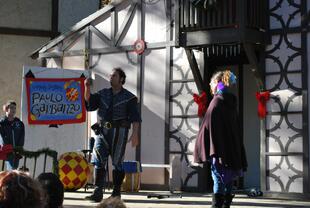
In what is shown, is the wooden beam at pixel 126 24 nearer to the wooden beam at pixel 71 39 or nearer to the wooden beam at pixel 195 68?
the wooden beam at pixel 71 39

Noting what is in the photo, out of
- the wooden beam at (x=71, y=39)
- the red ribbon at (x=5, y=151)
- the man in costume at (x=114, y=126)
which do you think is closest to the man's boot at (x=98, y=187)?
the man in costume at (x=114, y=126)

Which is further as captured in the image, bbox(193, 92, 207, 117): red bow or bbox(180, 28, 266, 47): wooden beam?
bbox(193, 92, 207, 117): red bow

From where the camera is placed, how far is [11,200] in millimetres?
2588

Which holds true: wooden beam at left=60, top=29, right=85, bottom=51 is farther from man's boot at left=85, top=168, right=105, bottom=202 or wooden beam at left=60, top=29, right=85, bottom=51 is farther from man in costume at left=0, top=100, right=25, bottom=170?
man's boot at left=85, top=168, right=105, bottom=202

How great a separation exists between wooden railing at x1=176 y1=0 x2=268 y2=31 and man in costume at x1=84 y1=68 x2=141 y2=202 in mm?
2530

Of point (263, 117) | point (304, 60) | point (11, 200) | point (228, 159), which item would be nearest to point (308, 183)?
point (263, 117)

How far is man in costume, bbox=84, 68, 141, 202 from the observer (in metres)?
7.74

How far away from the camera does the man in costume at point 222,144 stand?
21.6 ft

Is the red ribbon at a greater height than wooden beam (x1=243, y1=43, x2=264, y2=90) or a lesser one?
lesser

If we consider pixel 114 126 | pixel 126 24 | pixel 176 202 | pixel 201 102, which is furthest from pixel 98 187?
pixel 126 24

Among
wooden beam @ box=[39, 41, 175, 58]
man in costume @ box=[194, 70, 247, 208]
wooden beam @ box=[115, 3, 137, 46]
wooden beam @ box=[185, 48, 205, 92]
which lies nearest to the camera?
man in costume @ box=[194, 70, 247, 208]

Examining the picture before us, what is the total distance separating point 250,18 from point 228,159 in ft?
12.1

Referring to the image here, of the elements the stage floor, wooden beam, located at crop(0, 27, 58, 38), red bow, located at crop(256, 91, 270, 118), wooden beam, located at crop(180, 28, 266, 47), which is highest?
wooden beam, located at crop(0, 27, 58, 38)

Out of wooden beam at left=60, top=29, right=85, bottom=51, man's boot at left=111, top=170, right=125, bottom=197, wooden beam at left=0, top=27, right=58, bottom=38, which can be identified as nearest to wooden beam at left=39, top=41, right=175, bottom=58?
wooden beam at left=60, top=29, right=85, bottom=51
